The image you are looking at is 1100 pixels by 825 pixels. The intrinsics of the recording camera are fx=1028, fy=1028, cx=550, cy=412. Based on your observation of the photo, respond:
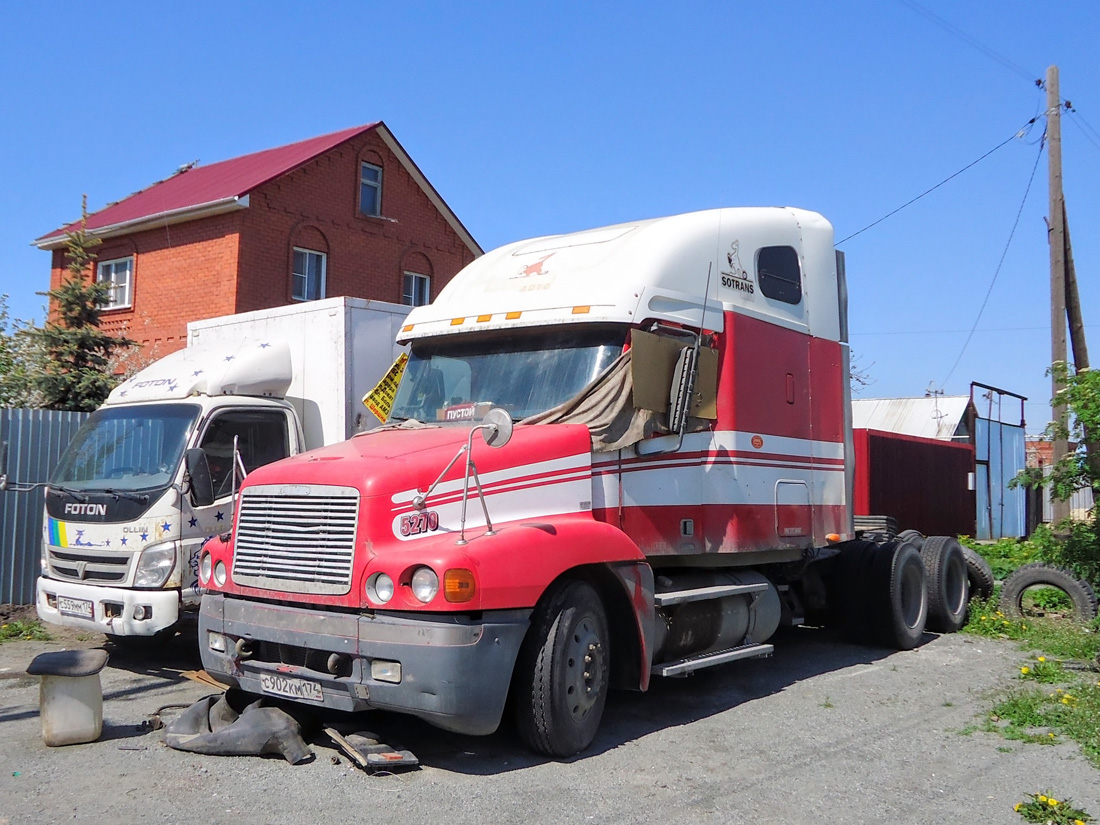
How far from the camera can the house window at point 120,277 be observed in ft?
74.9

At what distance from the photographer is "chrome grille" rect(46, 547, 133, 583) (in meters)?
8.18

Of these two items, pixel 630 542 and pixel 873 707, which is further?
pixel 873 707

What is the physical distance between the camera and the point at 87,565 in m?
8.39

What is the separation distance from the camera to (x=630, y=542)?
21.7 ft

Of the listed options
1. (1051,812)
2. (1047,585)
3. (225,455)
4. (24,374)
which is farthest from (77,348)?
(1051,812)

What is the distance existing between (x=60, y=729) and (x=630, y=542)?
3676 mm

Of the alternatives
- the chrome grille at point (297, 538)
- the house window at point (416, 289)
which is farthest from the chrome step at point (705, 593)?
the house window at point (416, 289)

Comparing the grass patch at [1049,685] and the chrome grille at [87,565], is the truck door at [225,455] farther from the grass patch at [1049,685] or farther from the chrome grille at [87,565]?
the grass patch at [1049,685]

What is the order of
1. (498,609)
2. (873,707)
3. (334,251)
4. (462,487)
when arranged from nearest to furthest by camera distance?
(498,609), (462,487), (873,707), (334,251)

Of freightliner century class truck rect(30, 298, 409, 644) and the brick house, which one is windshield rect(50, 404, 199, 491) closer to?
freightliner century class truck rect(30, 298, 409, 644)

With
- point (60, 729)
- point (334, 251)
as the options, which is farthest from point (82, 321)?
point (60, 729)

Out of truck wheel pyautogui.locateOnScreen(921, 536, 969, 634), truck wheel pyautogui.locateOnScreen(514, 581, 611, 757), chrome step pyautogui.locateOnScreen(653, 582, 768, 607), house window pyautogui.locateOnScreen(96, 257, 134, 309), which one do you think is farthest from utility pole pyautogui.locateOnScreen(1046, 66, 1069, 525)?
house window pyautogui.locateOnScreen(96, 257, 134, 309)

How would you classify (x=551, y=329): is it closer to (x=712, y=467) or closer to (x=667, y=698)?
(x=712, y=467)

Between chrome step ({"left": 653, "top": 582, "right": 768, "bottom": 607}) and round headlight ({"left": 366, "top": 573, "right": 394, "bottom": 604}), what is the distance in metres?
1.95
